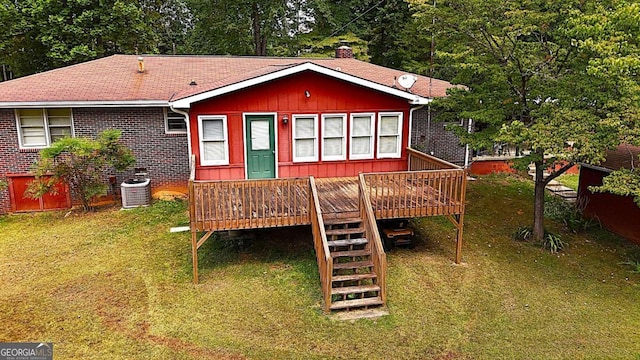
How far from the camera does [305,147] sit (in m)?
10.0

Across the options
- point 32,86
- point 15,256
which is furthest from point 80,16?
point 15,256

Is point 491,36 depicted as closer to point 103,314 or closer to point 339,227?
point 339,227

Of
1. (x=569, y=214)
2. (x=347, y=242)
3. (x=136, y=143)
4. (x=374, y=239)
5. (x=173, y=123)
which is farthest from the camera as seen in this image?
(x=173, y=123)

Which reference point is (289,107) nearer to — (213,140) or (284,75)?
(284,75)

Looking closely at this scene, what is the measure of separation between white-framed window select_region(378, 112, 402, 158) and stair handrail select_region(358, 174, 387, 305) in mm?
2613

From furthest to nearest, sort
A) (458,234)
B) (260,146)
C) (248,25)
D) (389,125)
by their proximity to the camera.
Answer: (248,25) < (389,125) < (260,146) < (458,234)

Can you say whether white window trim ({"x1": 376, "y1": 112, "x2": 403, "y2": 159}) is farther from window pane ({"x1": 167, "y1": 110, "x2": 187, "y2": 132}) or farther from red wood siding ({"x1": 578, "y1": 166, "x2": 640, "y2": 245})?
window pane ({"x1": 167, "y1": 110, "x2": 187, "y2": 132})

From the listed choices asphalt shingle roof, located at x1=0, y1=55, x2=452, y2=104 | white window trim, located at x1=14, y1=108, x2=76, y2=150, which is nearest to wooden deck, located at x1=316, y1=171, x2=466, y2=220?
asphalt shingle roof, located at x1=0, y1=55, x2=452, y2=104

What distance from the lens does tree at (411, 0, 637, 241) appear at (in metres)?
7.65

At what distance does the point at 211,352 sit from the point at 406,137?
6.93 metres

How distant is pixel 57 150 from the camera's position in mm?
10164

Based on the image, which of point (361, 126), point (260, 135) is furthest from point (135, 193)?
point (361, 126)

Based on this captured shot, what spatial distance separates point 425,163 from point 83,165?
8.78 m

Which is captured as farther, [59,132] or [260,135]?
[59,132]
